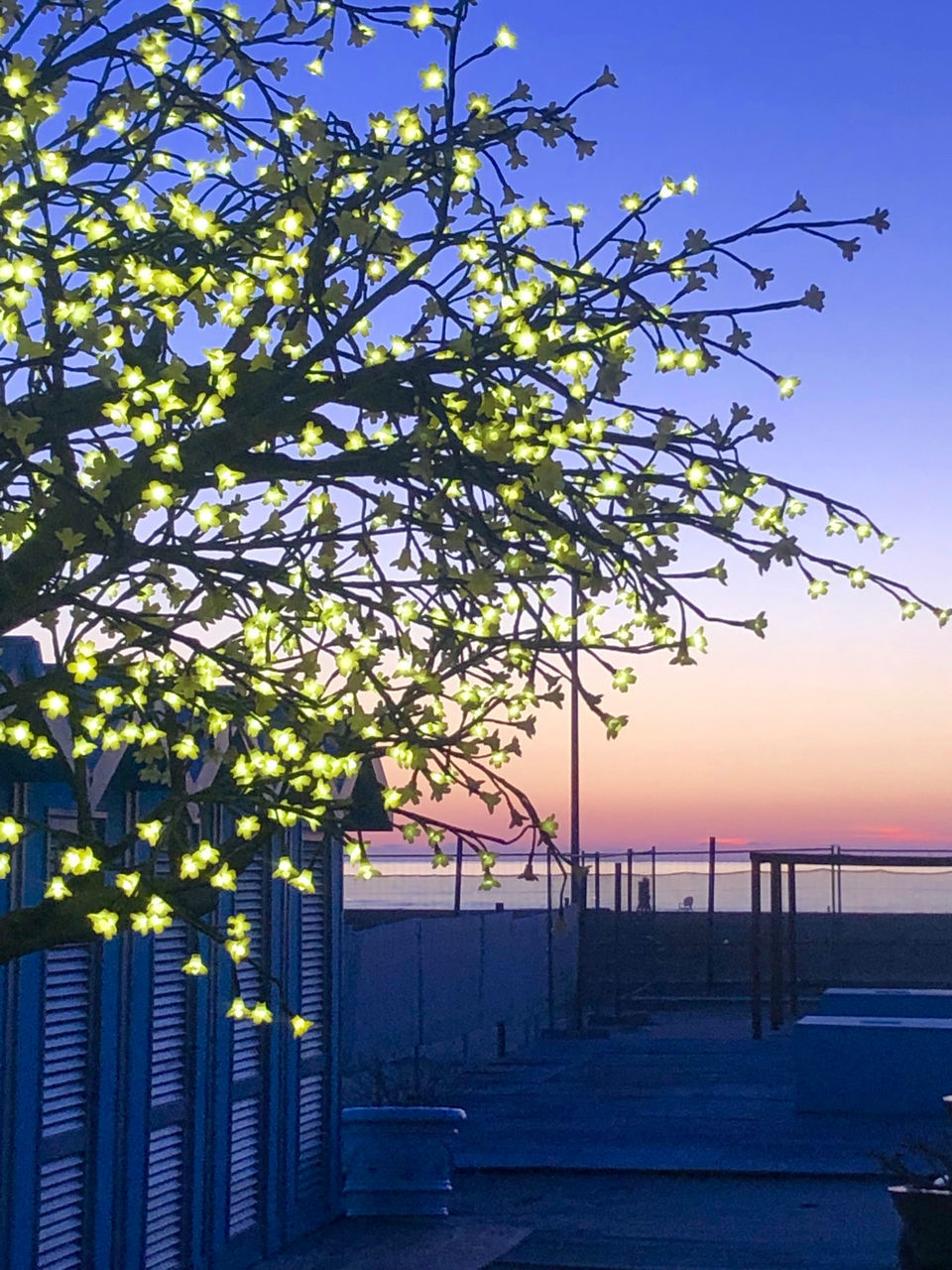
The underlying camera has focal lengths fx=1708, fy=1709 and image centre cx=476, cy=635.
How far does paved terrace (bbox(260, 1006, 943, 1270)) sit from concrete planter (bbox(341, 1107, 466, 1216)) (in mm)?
223

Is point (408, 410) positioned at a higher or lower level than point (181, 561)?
higher

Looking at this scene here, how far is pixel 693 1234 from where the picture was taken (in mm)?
12898

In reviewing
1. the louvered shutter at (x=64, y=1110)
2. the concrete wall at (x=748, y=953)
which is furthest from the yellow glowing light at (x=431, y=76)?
the concrete wall at (x=748, y=953)

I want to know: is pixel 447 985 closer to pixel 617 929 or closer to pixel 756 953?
pixel 756 953

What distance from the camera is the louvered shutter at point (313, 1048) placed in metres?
12.7

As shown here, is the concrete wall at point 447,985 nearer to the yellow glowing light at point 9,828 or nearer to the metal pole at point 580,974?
the metal pole at point 580,974

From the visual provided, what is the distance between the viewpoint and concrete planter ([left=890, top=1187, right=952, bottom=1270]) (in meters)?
9.84

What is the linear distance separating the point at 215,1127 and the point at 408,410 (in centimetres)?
654

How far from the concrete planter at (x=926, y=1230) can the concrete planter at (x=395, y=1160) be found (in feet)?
13.2

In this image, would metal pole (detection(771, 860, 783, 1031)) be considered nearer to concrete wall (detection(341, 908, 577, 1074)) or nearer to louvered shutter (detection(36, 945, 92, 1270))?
concrete wall (detection(341, 908, 577, 1074))

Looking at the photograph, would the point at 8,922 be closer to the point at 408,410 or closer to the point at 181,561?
the point at 181,561

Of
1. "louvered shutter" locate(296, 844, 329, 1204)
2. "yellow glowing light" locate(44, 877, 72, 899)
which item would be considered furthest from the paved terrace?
"yellow glowing light" locate(44, 877, 72, 899)

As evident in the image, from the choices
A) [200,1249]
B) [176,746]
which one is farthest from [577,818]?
[176,746]

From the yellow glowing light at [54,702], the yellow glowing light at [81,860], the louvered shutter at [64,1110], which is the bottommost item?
the louvered shutter at [64,1110]
